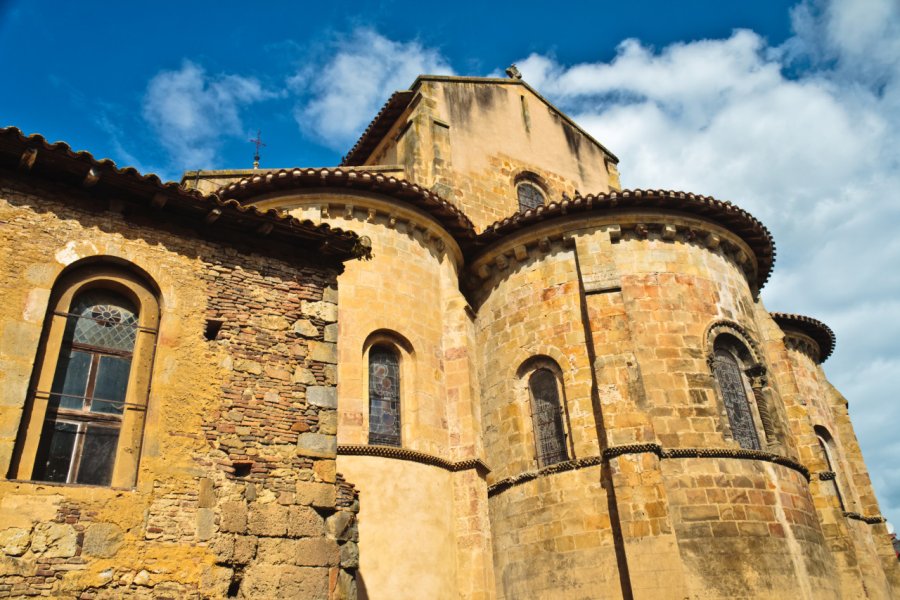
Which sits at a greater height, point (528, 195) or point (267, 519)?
point (528, 195)

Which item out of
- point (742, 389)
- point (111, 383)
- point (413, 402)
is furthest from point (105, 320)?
point (742, 389)

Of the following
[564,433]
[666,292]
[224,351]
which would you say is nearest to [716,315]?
[666,292]

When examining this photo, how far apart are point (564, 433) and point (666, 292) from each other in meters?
3.26

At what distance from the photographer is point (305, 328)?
8203 millimetres

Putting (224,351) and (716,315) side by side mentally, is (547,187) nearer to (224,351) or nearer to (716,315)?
(716,315)

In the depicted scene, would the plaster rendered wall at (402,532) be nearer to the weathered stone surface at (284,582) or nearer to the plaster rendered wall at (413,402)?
the plaster rendered wall at (413,402)

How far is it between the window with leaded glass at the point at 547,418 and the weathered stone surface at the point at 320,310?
19.7ft

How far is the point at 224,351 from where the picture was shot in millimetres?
7598

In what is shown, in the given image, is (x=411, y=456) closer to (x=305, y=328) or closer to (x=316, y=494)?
(x=305, y=328)

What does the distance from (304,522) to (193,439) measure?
1343mm

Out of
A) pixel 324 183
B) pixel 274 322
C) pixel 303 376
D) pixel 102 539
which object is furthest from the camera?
pixel 324 183

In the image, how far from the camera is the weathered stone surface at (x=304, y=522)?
7.18m

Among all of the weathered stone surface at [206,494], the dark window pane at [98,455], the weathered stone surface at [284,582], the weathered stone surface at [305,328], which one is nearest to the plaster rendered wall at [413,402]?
the weathered stone surface at [305,328]

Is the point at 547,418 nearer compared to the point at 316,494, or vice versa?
the point at 316,494
